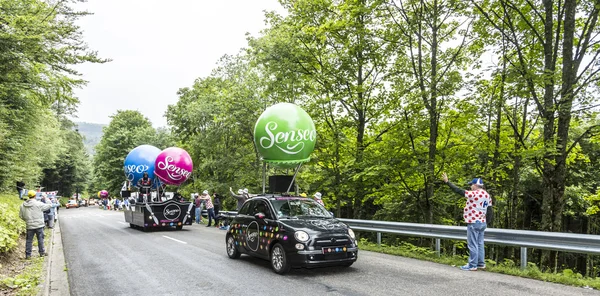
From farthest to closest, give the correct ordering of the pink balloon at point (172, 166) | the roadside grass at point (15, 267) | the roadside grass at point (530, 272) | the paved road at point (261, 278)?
the pink balloon at point (172, 166) → the roadside grass at point (15, 267) → the roadside grass at point (530, 272) → the paved road at point (261, 278)

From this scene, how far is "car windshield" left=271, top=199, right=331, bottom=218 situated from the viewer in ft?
29.1

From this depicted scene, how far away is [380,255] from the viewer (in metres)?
10.8

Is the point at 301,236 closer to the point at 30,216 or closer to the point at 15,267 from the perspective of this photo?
the point at 15,267

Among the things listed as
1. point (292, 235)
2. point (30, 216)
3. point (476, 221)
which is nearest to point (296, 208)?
point (292, 235)

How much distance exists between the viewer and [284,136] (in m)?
12.0

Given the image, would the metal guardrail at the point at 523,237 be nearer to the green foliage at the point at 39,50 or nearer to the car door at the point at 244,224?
the car door at the point at 244,224

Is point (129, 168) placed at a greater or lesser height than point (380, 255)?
greater

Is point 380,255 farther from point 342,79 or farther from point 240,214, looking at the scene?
point 342,79

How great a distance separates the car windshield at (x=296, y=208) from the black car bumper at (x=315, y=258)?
1.16 m

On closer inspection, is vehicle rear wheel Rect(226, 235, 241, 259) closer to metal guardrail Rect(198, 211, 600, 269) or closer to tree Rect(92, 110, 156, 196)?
metal guardrail Rect(198, 211, 600, 269)

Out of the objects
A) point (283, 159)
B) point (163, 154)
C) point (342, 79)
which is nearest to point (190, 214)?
point (163, 154)

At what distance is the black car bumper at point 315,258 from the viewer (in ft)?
25.2

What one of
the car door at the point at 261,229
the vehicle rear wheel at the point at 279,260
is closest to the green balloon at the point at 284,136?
the car door at the point at 261,229

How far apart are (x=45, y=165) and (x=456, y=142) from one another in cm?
5875
